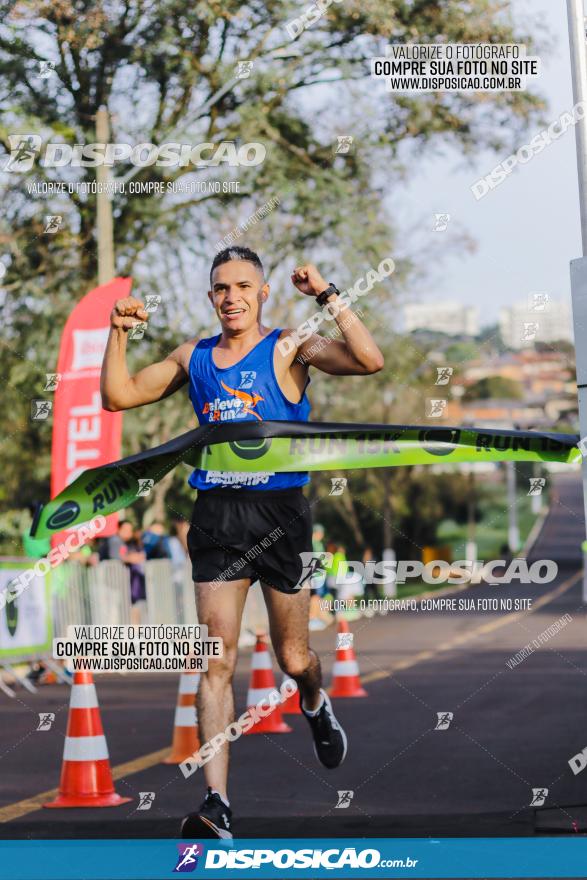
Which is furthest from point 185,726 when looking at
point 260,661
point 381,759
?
point 260,661

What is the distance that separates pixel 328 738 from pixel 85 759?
157 cm

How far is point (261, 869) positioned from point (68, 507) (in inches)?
64.8

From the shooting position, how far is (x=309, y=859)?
17.5 ft

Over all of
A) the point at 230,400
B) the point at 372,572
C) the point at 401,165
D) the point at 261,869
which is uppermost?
the point at 401,165

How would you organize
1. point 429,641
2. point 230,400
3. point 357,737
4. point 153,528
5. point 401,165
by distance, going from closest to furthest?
point 230,400 < point 357,737 < point 401,165 < point 153,528 < point 429,641

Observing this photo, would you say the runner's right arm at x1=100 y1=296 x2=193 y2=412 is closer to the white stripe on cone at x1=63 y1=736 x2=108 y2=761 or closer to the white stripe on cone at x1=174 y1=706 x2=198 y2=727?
the white stripe on cone at x1=63 y1=736 x2=108 y2=761

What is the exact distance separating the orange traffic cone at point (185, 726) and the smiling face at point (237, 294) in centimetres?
335

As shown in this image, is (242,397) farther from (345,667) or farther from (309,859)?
(345,667)

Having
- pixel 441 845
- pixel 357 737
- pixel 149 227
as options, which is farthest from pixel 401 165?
pixel 441 845

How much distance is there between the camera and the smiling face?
5.89 metres

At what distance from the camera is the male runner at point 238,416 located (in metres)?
5.80

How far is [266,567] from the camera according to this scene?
5.88 meters

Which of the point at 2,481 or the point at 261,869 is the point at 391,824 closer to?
the point at 261,869

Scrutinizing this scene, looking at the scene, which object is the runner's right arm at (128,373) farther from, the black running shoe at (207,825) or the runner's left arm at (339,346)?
the black running shoe at (207,825)
